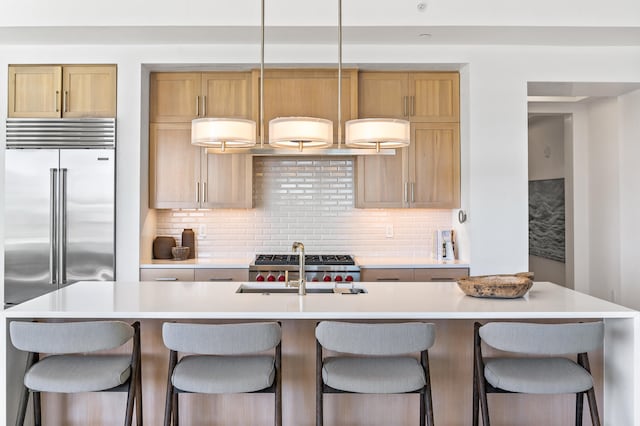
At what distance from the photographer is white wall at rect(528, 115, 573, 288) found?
259 inches

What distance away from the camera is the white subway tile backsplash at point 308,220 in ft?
16.5

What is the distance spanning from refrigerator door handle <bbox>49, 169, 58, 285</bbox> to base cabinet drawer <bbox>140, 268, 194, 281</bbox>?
70cm

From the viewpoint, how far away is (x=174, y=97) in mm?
4645

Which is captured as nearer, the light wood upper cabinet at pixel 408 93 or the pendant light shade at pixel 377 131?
the pendant light shade at pixel 377 131

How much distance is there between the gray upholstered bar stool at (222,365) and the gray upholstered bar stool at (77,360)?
211 mm

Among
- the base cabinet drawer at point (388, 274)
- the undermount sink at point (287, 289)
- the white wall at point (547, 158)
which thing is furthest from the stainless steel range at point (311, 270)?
the white wall at point (547, 158)

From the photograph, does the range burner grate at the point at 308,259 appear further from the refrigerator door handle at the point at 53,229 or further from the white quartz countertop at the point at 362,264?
the refrigerator door handle at the point at 53,229

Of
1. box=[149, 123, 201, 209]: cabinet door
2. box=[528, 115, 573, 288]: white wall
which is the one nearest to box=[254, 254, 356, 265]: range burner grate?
box=[149, 123, 201, 209]: cabinet door

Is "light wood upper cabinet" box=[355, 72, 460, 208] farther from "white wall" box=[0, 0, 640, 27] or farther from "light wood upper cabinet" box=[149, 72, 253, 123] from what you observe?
"light wood upper cabinet" box=[149, 72, 253, 123]

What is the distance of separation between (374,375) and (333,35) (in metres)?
2.88

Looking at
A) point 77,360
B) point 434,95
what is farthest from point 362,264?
point 77,360

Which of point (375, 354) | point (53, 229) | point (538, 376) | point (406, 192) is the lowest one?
point (538, 376)

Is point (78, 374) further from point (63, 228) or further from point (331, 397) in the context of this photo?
point (63, 228)

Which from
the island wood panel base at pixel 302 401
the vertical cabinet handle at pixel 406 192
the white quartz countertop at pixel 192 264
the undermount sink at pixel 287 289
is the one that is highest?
the vertical cabinet handle at pixel 406 192
